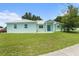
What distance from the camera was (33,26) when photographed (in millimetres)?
13430

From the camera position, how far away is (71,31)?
13.4 metres

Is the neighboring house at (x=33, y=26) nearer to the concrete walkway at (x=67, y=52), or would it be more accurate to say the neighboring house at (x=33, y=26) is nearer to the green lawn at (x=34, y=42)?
the green lawn at (x=34, y=42)

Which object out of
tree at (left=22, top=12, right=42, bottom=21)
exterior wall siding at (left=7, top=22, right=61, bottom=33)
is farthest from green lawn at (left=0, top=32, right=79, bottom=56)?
tree at (left=22, top=12, right=42, bottom=21)

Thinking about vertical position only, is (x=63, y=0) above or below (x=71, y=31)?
above

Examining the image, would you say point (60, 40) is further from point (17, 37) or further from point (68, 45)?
point (17, 37)

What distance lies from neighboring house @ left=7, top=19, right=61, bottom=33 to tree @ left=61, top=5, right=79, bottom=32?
0.72 ft

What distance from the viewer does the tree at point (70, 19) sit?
523 inches

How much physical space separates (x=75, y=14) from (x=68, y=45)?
3.13 feet

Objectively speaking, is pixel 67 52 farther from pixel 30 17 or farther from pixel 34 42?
pixel 30 17

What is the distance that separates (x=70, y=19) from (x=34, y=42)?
1.29 m

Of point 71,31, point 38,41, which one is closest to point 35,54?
point 38,41

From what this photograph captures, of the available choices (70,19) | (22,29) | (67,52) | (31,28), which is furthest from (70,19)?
(22,29)

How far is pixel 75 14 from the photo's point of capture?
523 inches

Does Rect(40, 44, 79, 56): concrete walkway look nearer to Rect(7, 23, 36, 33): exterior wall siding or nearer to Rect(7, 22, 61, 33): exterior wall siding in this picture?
Rect(7, 22, 61, 33): exterior wall siding
